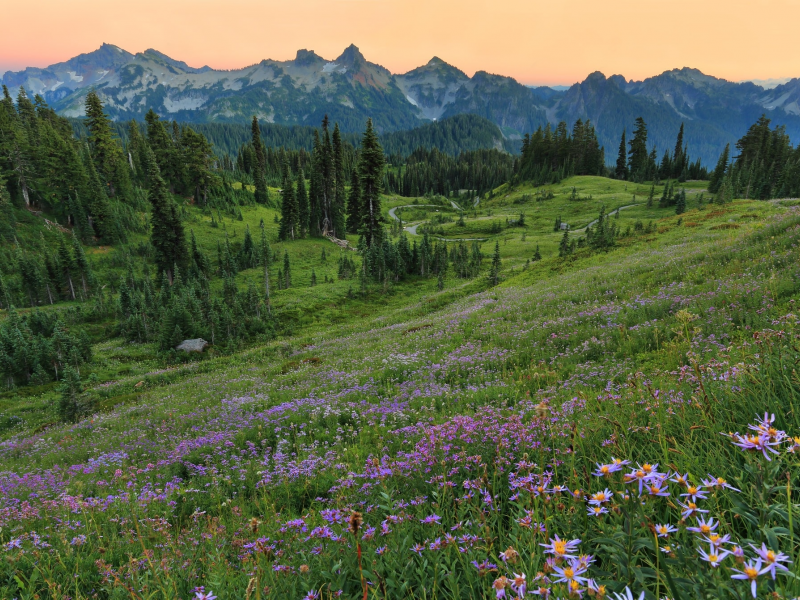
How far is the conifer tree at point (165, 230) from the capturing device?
176 feet

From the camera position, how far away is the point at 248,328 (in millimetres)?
34562

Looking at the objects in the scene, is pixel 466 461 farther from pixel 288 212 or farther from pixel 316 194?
pixel 316 194

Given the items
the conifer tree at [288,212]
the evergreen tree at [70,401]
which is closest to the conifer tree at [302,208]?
the conifer tree at [288,212]

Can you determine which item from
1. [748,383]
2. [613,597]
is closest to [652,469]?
[613,597]

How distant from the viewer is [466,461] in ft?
14.0

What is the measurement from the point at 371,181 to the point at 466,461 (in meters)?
54.4

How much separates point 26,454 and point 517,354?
53.2 feet

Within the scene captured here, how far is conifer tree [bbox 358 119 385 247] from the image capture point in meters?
53.9

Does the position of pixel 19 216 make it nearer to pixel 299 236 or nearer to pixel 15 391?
pixel 299 236

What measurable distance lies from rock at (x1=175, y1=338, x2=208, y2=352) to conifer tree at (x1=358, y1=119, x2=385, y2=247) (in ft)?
89.1

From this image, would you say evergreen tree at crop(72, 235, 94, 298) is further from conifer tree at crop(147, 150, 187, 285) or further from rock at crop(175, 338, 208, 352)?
rock at crop(175, 338, 208, 352)

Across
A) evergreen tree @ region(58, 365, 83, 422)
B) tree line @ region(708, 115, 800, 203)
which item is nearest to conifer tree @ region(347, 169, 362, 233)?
evergreen tree @ region(58, 365, 83, 422)

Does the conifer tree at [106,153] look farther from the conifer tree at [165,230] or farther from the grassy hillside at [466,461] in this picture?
the grassy hillside at [466,461]

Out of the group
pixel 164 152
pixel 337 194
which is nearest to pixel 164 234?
pixel 337 194
